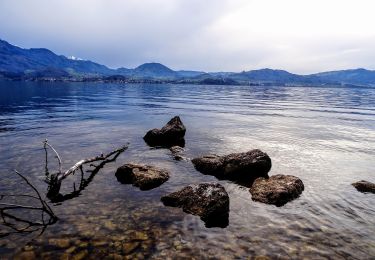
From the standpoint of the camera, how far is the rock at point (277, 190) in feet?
54.4

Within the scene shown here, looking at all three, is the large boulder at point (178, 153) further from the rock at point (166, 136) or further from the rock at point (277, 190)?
the rock at point (277, 190)

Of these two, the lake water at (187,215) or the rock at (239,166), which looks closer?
the lake water at (187,215)

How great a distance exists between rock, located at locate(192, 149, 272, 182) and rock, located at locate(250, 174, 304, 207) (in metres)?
Answer: 2.06

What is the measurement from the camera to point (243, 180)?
2042 centimetres

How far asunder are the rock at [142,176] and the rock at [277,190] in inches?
224

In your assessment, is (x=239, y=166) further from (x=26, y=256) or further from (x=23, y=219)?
(x=26, y=256)

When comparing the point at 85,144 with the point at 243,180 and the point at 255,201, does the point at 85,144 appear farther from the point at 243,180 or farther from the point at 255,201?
the point at 255,201

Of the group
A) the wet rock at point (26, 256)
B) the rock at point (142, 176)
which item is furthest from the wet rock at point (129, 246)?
the rock at point (142, 176)

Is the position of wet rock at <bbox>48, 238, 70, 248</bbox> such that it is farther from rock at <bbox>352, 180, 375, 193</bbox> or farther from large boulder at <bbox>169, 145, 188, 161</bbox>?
rock at <bbox>352, 180, 375, 193</bbox>

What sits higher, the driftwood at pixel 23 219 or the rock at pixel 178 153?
the driftwood at pixel 23 219

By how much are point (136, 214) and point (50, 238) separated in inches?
153

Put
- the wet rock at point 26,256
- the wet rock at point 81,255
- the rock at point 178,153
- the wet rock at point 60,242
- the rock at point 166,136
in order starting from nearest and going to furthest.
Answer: the wet rock at point 26,256, the wet rock at point 81,255, the wet rock at point 60,242, the rock at point 178,153, the rock at point 166,136

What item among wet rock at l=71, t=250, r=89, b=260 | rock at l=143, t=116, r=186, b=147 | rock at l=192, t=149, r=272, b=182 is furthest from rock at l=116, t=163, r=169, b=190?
rock at l=143, t=116, r=186, b=147

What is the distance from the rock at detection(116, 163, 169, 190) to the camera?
18.5m
